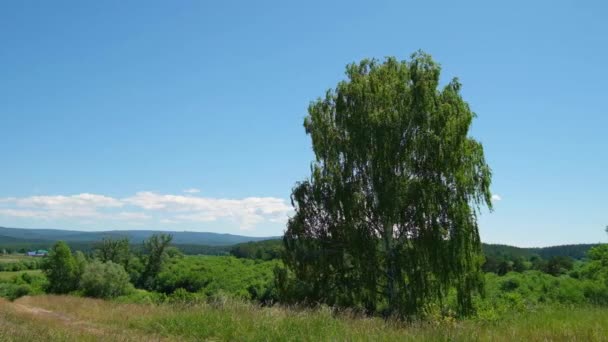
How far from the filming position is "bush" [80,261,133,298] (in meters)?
56.4

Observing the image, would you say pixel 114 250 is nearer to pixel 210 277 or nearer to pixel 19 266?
pixel 210 277

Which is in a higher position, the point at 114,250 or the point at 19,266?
the point at 114,250

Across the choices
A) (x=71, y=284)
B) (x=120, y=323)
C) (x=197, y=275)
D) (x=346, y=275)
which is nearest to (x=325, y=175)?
(x=346, y=275)

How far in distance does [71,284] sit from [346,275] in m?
47.7

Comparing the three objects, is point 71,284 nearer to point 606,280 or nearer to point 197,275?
point 197,275

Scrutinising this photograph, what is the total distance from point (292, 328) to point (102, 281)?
179 feet

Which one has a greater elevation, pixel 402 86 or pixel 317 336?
pixel 402 86

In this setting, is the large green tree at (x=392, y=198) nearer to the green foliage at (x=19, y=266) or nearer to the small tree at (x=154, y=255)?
the small tree at (x=154, y=255)

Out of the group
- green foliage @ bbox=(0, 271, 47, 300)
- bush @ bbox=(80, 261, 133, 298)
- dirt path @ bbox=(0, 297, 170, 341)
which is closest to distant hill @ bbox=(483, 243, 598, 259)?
bush @ bbox=(80, 261, 133, 298)

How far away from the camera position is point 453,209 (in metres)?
20.3

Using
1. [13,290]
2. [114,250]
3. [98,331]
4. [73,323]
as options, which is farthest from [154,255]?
[98,331]

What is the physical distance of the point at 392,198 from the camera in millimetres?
20625

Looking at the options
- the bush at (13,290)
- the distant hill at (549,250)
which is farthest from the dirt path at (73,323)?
the distant hill at (549,250)

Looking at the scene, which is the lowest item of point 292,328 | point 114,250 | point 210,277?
point 210,277
